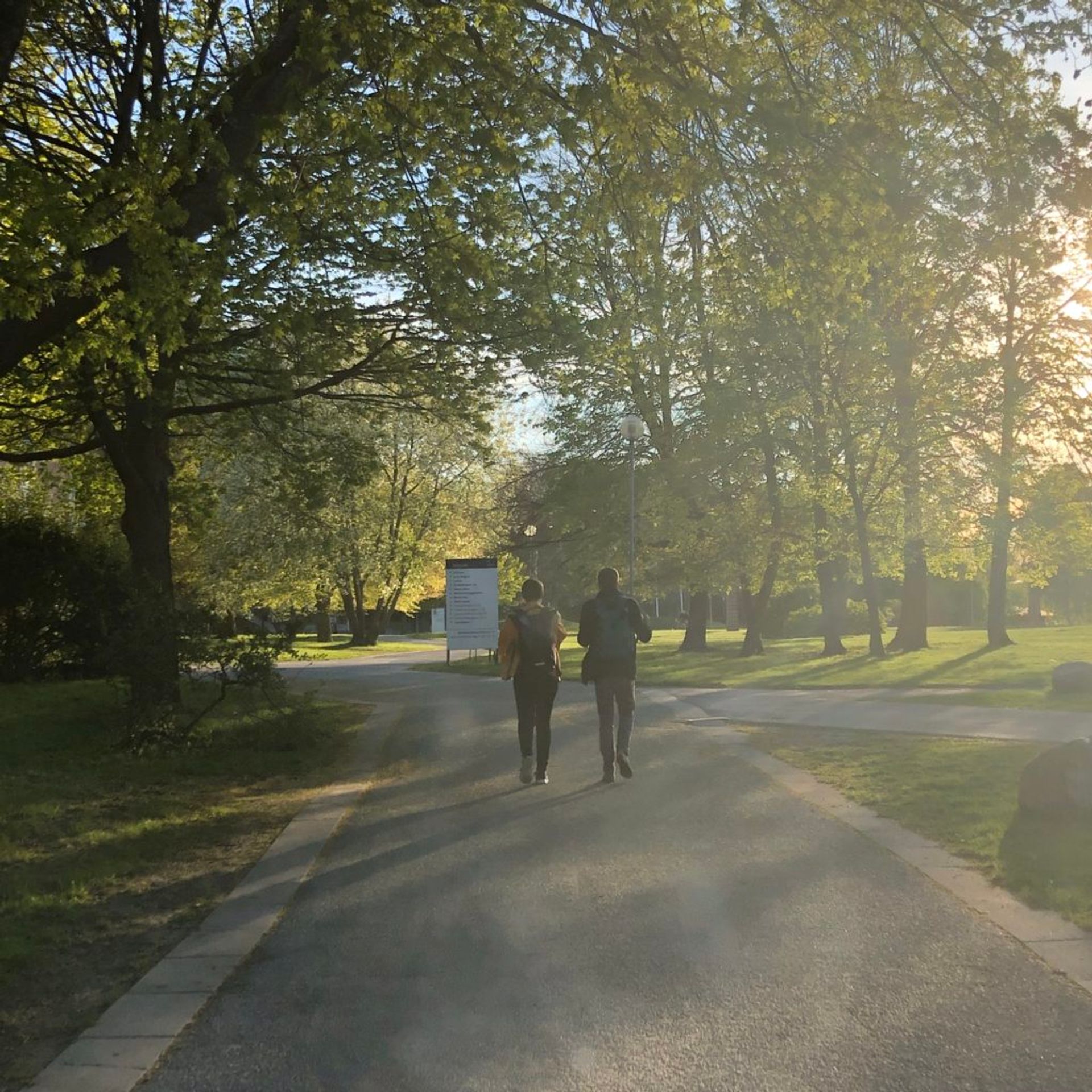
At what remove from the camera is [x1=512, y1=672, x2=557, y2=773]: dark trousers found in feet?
32.3

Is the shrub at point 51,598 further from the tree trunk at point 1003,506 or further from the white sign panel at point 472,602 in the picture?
the tree trunk at point 1003,506

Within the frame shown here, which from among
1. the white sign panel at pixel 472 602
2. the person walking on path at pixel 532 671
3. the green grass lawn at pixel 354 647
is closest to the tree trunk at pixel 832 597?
the white sign panel at pixel 472 602

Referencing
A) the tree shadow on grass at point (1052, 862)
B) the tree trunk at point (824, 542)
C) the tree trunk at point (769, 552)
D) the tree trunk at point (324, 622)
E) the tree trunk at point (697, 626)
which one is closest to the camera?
the tree shadow on grass at point (1052, 862)

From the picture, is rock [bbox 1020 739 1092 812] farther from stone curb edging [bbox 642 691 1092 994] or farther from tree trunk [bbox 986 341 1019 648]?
tree trunk [bbox 986 341 1019 648]

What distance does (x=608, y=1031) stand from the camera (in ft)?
13.7

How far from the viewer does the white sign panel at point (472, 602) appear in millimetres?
26109

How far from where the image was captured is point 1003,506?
2842 centimetres

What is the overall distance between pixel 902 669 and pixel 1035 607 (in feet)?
129

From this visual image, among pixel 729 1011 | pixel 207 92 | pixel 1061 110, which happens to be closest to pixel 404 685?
pixel 207 92

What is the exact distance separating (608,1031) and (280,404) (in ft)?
40.6

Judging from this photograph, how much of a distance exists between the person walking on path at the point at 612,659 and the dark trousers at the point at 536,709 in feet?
1.17

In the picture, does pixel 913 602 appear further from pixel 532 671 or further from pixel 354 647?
pixel 354 647

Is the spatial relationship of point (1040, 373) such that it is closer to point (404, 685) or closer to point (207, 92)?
point (404, 685)

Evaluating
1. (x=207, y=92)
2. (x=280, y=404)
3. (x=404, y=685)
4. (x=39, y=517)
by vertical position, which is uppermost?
(x=207, y=92)
